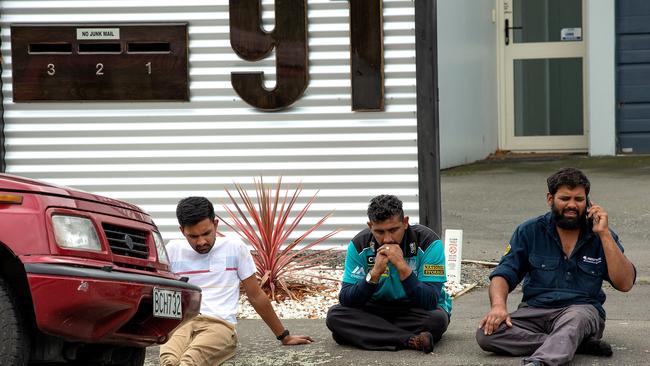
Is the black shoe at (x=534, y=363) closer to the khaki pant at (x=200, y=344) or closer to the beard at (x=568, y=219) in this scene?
the beard at (x=568, y=219)

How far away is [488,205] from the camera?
13.3 m

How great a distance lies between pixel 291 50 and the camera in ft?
34.2

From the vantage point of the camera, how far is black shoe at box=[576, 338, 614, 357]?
6.61m

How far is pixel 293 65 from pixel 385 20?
0.84 meters

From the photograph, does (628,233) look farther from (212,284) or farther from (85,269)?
(85,269)

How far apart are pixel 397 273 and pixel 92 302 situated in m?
2.24

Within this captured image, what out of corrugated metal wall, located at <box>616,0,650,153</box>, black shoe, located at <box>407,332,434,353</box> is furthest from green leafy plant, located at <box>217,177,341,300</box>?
corrugated metal wall, located at <box>616,0,650,153</box>

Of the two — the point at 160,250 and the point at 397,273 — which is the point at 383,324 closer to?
the point at 397,273

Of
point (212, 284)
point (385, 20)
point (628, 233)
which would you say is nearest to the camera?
point (212, 284)

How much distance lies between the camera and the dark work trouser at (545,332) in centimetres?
632

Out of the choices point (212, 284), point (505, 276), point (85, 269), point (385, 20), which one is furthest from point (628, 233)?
point (85, 269)

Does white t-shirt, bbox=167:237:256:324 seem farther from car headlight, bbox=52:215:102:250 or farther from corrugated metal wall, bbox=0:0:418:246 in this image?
corrugated metal wall, bbox=0:0:418:246

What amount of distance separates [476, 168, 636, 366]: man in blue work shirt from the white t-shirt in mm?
1337

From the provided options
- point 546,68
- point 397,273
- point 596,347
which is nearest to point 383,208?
point 397,273
